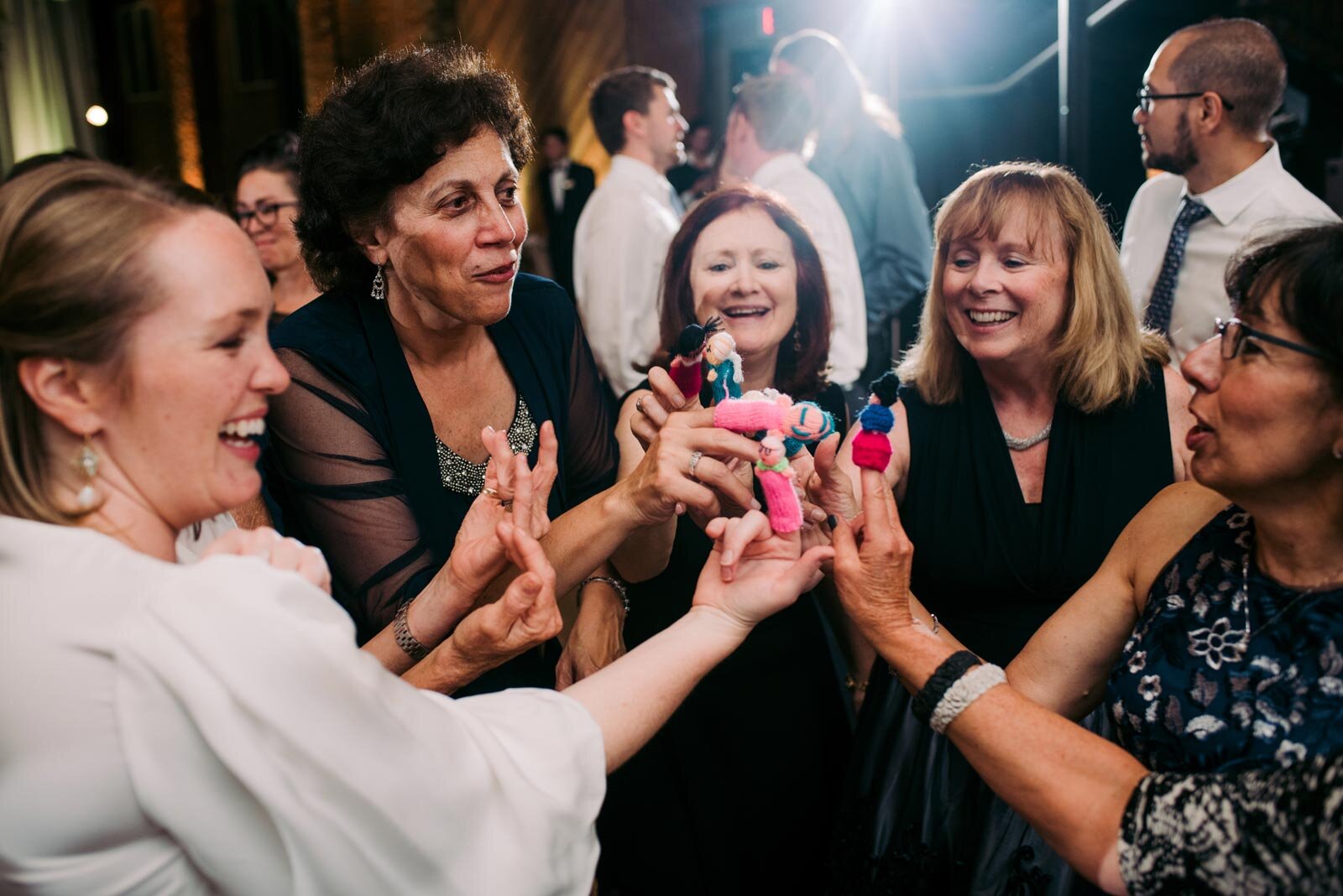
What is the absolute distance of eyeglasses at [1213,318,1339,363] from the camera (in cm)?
129

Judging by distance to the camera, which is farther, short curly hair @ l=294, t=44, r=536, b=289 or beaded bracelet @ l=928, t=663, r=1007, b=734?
short curly hair @ l=294, t=44, r=536, b=289

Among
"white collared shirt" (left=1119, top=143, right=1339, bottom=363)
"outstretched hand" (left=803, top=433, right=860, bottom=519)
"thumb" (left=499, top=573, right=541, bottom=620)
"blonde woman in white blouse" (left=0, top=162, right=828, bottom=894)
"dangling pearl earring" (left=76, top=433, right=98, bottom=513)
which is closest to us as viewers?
"blonde woman in white blouse" (left=0, top=162, right=828, bottom=894)

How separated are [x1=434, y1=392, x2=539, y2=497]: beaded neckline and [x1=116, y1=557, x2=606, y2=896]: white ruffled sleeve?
0.75 metres

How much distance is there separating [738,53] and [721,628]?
9107mm

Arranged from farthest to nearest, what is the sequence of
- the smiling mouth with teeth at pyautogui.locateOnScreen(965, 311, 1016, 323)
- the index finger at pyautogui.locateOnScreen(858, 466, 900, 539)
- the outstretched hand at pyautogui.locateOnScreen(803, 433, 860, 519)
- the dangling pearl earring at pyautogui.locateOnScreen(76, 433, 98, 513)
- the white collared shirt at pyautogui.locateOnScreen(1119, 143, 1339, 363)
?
the white collared shirt at pyautogui.locateOnScreen(1119, 143, 1339, 363) < the smiling mouth with teeth at pyautogui.locateOnScreen(965, 311, 1016, 323) < the outstretched hand at pyautogui.locateOnScreen(803, 433, 860, 519) < the index finger at pyautogui.locateOnScreen(858, 466, 900, 539) < the dangling pearl earring at pyautogui.locateOnScreen(76, 433, 98, 513)

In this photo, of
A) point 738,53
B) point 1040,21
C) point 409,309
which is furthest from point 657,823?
point 738,53

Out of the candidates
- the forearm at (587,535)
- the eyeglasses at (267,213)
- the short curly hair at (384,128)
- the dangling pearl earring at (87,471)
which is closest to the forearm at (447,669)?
the forearm at (587,535)

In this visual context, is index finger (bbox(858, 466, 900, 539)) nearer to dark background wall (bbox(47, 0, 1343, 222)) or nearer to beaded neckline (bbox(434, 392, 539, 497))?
beaded neckline (bbox(434, 392, 539, 497))

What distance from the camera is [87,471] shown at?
1.09 meters

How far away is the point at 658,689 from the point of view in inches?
54.0

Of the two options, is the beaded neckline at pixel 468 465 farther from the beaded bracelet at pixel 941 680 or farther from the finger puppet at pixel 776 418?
the beaded bracelet at pixel 941 680

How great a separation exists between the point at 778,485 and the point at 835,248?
2493 mm

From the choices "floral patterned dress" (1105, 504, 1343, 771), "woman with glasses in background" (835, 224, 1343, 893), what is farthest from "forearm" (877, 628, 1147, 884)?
"floral patterned dress" (1105, 504, 1343, 771)

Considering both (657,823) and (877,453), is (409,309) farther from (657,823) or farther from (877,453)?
(657,823)
